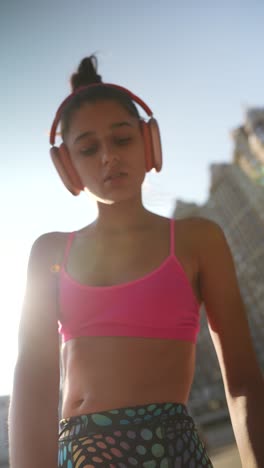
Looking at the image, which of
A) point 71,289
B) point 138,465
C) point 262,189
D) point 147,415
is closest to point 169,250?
point 71,289

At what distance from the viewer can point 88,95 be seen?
59.8 inches

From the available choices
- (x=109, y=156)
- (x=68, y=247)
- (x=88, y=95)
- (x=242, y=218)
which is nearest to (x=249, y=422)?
(x=68, y=247)

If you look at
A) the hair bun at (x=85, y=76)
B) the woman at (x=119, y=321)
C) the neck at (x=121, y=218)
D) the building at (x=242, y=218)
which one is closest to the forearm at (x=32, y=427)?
the woman at (x=119, y=321)

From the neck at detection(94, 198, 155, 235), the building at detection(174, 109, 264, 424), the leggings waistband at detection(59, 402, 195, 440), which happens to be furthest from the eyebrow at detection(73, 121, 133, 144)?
the building at detection(174, 109, 264, 424)

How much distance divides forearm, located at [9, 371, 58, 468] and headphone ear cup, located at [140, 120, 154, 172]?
3.88ft

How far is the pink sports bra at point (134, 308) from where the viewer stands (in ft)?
3.65

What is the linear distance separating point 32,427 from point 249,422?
27.0 inches

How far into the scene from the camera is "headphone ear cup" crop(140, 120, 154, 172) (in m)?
1.62

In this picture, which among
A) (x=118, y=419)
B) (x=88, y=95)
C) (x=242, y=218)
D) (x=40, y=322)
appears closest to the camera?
(x=118, y=419)

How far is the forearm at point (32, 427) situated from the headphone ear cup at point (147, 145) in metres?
1.18

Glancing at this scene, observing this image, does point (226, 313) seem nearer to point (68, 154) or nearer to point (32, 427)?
point (32, 427)

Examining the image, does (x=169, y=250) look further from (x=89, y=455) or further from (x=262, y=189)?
(x=262, y=189)

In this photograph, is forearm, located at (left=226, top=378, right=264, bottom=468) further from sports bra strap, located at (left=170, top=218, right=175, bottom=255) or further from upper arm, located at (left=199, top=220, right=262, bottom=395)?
sports bra strap, located at (left=170, top=218, right=175, bottom=255)

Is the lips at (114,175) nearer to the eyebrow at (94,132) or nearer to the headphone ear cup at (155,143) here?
the eyebrow at (94,132)
